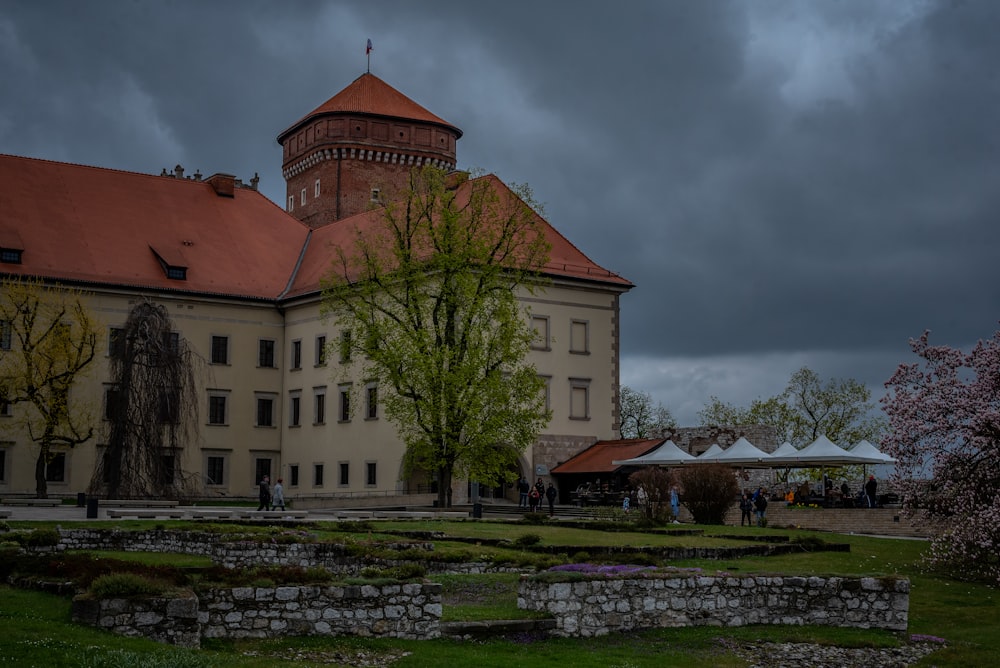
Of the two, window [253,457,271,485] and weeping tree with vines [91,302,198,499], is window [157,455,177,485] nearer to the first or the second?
weeping tree with vines [91,302,198,499]

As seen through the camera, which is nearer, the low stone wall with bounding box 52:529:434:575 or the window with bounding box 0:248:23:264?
the low stone wall with bounding box 52:529:434:575

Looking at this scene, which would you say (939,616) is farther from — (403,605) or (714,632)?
(403,605)

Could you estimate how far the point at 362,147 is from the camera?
244 feet

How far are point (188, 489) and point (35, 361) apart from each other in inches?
414

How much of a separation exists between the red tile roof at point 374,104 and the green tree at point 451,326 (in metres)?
20.3

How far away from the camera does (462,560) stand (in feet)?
85.1

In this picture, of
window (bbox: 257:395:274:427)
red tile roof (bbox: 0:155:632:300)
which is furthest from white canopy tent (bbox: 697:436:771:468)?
window (bbox: 257:395:274:427)

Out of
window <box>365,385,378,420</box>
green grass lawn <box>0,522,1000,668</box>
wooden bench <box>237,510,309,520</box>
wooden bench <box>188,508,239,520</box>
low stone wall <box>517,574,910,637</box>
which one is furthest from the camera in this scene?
window <box>365,385,378,420</box>

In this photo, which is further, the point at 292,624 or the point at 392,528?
the point at 392,528

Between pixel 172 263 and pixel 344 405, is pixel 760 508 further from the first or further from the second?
pixel 172 263

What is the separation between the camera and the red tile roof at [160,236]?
6097 cm

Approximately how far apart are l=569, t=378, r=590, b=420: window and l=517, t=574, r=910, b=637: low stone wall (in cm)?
4017

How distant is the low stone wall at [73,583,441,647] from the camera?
576 inches

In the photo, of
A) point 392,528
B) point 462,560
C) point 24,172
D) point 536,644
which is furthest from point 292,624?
point 24,172
